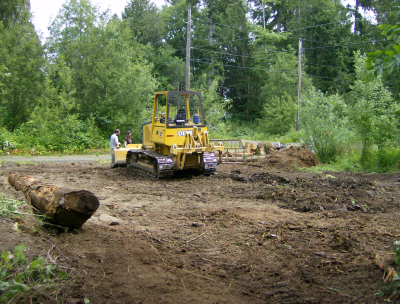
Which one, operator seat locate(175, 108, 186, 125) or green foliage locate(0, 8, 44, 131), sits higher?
green foliage locate(0, 8, 44, 131)

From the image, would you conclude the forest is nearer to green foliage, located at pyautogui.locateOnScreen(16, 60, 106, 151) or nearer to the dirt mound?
green foliage, located at pyautogui.locateOnScreen(16, 60, 106, 151)

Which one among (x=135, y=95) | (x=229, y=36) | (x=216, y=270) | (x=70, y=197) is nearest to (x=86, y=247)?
(x=70, y=197)

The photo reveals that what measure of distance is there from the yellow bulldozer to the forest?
5.79 m

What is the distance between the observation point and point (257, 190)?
1032cm

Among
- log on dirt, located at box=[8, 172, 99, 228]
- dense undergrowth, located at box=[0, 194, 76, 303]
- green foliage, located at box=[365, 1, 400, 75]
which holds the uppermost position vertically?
green foliage, located at box=[365, 1, 400, 75]

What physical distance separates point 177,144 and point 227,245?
6.66 m

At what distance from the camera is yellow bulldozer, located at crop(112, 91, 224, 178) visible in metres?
12.0

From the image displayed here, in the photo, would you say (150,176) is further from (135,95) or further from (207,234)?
(135,95)

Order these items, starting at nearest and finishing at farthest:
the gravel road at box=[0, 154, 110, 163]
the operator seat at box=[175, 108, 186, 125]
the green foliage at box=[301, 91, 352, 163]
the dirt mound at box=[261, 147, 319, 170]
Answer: the operator seat at box=[175, 108, 186, 125]
the dirt mound at box=[261, 147, 319, 170]
the green foliage at box=[301, 91, 352, 163]
the gravel road at box=[0, 154, 110, 163]

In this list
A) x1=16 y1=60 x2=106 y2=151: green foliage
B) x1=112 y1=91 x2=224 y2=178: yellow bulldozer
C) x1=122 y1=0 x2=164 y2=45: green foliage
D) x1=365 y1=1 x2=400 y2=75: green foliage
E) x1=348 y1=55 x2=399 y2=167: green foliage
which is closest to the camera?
x1=365 y1=1 x2=400 y2=75: green foliage

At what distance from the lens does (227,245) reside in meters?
5.88

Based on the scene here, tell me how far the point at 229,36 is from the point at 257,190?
3588cm

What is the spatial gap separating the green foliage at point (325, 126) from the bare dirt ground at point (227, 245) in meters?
6.78

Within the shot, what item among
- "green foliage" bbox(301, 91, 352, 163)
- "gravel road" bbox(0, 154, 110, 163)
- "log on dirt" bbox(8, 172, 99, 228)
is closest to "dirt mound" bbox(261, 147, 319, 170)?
"green foliage" bbox(301, 91, 352, 163)
